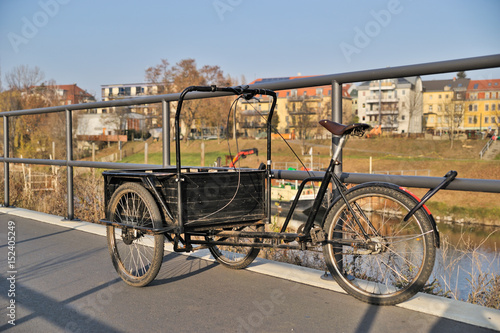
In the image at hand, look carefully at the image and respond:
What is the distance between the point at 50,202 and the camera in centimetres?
850

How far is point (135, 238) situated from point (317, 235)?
1.46 m

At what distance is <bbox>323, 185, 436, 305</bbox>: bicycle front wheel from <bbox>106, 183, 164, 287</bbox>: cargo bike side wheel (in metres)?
1.24

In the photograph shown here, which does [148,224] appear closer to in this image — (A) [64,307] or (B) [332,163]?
(A) [64,307]

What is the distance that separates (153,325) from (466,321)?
1.77 metres

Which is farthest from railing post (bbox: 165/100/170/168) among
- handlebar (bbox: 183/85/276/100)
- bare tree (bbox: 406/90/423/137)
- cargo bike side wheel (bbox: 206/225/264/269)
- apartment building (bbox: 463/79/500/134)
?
bare tree (bbox: 406/90/423/137)

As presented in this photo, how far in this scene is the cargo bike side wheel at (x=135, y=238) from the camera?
11.6 feet

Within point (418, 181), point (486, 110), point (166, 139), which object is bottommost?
point (418, 181)

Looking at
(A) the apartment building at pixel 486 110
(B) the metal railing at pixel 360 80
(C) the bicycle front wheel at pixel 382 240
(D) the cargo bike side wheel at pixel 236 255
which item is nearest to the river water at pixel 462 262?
(C) the bicycle front wheel at pixel 382 240

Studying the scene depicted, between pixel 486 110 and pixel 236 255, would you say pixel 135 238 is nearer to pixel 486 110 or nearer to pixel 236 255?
pixel 236 255

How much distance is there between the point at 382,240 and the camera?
3.07 metres

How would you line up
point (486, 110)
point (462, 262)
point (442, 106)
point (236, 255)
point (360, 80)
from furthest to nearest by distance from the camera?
point (442, 106), point (486, 110), point (462, 262), point (236, 255), point (360, 80)

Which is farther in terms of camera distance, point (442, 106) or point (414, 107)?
point (414, 107)

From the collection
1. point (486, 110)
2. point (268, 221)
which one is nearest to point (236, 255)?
point (268, 221)

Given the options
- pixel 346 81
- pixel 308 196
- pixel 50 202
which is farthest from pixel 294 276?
pixel 50 202
